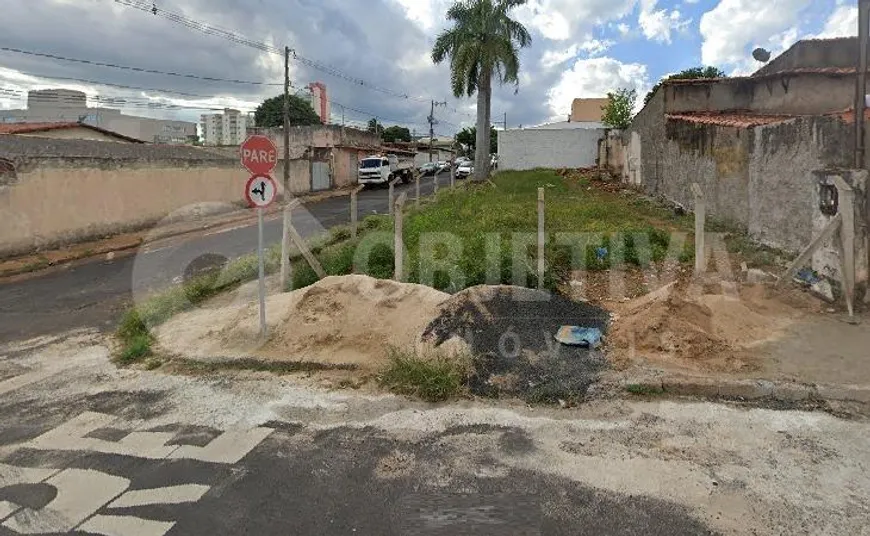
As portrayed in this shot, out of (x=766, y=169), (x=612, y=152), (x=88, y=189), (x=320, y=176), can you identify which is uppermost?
(x=612, y=152)

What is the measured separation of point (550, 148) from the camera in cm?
3791

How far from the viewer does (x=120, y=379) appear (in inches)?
233

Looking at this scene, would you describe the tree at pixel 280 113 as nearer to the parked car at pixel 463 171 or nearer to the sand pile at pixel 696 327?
the parked car at pixel 463 171

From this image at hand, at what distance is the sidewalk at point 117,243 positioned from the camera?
1352cm

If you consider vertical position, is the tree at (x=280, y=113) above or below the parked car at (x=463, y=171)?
above

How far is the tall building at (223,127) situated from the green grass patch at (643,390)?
6677 centimetres

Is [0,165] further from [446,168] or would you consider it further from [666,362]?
[446,168]

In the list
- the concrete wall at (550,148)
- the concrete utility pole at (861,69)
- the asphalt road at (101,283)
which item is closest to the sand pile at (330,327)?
the asphalt road at (101,283)

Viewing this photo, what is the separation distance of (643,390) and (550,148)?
34.6 m

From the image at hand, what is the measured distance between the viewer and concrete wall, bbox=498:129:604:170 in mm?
37281

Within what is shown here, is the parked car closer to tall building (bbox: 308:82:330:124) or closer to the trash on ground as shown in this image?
tall building (bbox: 308:82:330:124)

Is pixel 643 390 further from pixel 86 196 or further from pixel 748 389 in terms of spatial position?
pixel 86 196

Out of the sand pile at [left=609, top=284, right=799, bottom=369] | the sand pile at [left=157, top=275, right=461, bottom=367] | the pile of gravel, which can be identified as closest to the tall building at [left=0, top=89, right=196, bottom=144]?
the sand pile at [left=157, top=275, right=461, bottom=367]

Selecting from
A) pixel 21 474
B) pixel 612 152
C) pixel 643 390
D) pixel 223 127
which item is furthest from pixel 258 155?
pixel 223 127
